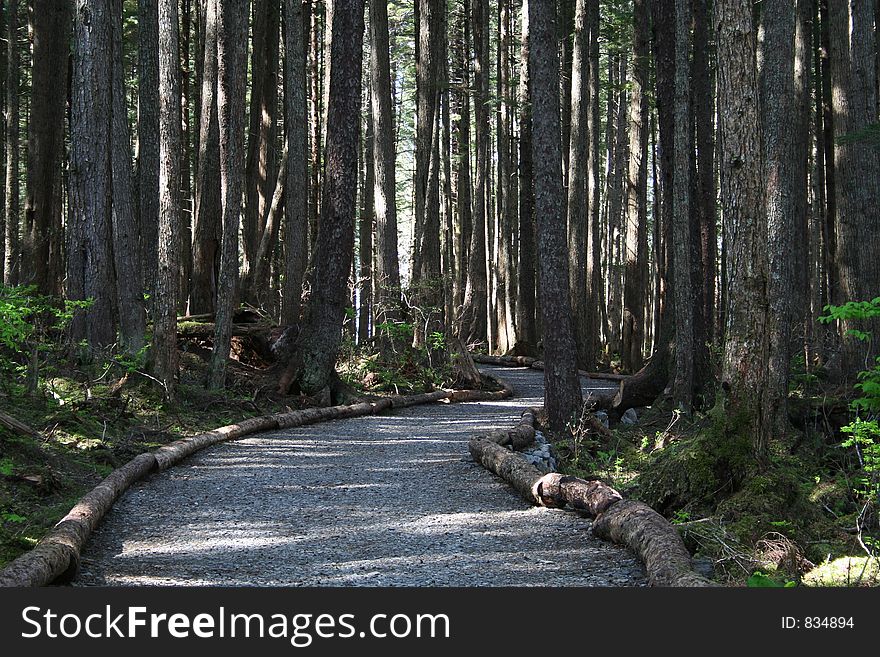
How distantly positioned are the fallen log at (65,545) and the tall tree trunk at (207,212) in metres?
9.88

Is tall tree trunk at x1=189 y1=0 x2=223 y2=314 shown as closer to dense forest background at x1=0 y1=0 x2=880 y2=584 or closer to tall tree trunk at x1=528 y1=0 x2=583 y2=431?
dense forest background at x1=0 y1=0 x2=880 y2=584

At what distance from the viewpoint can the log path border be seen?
14.8 feet

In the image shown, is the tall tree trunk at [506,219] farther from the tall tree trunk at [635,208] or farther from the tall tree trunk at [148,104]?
the tall tree trunk at [148,104]

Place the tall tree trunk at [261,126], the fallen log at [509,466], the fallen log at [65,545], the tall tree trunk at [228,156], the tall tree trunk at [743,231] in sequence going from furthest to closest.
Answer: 1. the tall tree trunk at [261,126]
2. the tall tree trunk at [228,156]
3. the fallen log at [509,466]
4. the tall tree trunk at [743,231]
5. the fallen log at [65,545]

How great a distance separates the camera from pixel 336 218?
1470 cm

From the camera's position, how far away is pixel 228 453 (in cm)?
1017

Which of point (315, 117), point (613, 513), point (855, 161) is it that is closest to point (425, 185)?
point (315, 117)

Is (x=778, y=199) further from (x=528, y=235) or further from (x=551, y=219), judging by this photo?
(x=528, y=235)

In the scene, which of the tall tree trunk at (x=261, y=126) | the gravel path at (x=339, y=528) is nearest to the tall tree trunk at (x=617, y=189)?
the tall tree trunk at (x=261, y=126)

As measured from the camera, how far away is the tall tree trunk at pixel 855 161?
14625 mm

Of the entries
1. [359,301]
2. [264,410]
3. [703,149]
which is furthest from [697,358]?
[359,301]

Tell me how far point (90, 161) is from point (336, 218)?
429cm
